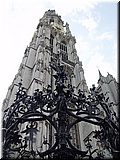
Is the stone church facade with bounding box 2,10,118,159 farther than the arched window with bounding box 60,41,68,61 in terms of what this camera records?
No

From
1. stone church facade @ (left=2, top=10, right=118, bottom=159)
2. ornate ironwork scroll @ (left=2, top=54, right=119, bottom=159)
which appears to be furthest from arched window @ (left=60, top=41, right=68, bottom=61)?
ornate ironwork scroll @ (left=2, top=54, right=119, bottom=159)

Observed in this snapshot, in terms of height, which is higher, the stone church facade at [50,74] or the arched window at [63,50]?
the arched window at [63,50]

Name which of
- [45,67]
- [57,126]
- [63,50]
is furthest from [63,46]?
[57,126]

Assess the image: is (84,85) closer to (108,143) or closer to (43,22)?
(43,22)

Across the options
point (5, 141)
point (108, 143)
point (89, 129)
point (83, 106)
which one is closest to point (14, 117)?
point (5, 141)

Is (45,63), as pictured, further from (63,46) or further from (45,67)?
(63,46)

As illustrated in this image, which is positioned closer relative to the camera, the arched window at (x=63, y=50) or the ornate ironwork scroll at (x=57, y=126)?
the ornate ironwork scroll at (x=57, y=126)

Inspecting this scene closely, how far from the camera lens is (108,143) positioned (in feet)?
17.8

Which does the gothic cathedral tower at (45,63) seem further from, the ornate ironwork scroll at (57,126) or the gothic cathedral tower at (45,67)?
the ornate ironwork scroll at (57,126)

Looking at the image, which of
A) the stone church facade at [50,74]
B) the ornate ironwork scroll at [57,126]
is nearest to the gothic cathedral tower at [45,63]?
the stone church facade at [50,74]

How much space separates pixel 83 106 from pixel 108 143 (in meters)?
1.06

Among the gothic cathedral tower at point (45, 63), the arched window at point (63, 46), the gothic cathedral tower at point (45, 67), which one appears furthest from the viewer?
the arched window at point (63, 46)

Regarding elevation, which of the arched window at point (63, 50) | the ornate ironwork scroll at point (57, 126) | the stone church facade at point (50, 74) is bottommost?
the ornate ironwork scroll at point (57, 126)

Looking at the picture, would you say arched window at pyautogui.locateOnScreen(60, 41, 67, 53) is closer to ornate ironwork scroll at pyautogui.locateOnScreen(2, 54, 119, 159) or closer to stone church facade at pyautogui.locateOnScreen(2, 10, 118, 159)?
stone church facade at pyautogui.locateOnScreen(2, 10, 118, 159)
